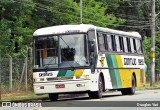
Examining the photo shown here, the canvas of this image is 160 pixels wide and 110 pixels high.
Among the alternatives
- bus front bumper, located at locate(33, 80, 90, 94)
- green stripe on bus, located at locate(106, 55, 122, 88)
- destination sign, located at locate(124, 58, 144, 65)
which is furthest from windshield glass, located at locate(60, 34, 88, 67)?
destination sign, located at locate(124, 58, 144, 65)

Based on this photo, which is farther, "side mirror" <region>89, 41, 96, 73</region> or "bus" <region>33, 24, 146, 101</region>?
"side mirror" <region>89, 41, 96, 73</region>

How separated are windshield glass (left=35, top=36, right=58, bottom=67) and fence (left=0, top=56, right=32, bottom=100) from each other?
8266 mm

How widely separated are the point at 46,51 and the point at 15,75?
9969mm

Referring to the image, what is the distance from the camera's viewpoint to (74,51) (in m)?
23.4

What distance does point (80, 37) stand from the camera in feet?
77.4

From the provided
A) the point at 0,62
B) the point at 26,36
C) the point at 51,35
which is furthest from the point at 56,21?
the point at 51,35

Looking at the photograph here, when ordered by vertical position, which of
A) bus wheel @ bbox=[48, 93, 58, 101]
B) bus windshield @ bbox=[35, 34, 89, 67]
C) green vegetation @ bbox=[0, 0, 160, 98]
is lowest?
bus wheel @ bbox=[48, 93, 58, 101]

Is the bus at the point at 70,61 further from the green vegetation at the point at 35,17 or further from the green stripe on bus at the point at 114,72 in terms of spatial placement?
the green vegetation at the point at 35,17

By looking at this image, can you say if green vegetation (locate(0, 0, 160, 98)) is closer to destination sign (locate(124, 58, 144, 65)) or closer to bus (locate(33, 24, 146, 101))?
destination sign (locate(124, 58, 144, 65))

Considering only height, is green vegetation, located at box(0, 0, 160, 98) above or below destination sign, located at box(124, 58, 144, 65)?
above

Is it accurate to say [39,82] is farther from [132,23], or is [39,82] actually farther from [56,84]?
[132,23]

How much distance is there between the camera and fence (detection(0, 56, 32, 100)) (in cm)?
3231

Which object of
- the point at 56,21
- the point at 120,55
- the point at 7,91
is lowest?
the point at 7,91

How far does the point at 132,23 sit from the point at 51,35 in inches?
1602
